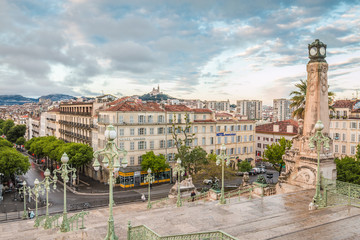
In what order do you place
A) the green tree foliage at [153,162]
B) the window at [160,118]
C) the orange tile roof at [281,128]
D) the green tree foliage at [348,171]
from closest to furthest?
1. the green tree foliage at [348,171]
2. the green tree foliage at [153,162]
3. the window at [160,118]
4. the orange tile roof at [281,128]

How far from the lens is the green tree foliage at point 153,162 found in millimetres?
41781

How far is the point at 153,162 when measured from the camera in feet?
137

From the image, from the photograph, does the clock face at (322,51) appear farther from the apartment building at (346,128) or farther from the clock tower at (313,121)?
the apartment building at (346,128)

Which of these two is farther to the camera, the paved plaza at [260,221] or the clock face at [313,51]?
the clock face at [313,51]

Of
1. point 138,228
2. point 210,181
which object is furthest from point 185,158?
point 138,228

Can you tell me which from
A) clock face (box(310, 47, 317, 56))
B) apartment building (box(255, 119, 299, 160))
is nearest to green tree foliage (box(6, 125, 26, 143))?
apartment building (box(255, 119, 299, 160))

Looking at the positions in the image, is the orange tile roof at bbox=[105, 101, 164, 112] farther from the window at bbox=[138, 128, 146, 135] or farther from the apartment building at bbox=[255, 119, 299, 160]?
the apartment building at bbox=[255, 119, 299, 160]

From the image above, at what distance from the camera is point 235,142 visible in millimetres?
55594

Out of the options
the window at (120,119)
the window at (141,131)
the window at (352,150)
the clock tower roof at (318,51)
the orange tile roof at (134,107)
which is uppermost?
the clock tower roof at (318,51)

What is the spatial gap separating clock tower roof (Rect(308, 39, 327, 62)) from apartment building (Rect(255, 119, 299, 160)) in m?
43.8

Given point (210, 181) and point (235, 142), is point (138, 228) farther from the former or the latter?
point (235, 142)

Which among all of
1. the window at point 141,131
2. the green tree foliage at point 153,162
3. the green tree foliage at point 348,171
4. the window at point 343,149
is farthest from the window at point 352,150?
the window at point 141,131

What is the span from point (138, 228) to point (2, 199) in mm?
34173

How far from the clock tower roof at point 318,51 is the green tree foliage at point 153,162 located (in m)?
27.4
